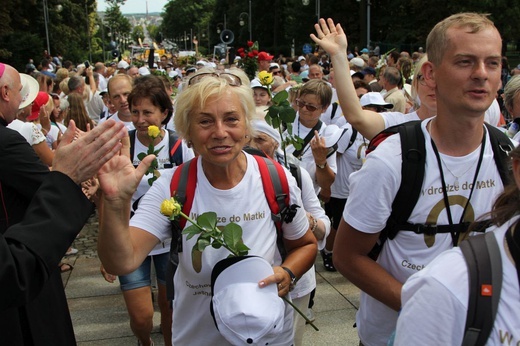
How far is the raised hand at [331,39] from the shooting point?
10.00 feet

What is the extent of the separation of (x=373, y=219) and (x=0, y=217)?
1656mm

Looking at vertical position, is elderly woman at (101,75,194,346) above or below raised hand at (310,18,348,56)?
below

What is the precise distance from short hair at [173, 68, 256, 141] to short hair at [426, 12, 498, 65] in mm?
916

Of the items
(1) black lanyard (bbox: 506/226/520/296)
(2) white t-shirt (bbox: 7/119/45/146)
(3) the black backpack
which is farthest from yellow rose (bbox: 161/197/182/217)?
(2) white t-shirt (bbox: 7/119/45/146)

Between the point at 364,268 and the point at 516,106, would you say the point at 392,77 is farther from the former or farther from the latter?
the point at 364,268

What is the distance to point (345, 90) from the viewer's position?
116 inches

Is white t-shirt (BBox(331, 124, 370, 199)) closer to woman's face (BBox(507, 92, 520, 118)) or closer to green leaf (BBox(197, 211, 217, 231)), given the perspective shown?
woman's face (BBox(507, 92, 520, 118))

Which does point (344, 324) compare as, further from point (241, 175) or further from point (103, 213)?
point (103, 213)

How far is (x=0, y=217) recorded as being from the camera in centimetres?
261

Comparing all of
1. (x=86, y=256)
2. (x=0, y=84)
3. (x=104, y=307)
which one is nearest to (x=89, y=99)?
(x=86, y=256)

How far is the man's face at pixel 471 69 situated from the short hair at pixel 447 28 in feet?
0.06

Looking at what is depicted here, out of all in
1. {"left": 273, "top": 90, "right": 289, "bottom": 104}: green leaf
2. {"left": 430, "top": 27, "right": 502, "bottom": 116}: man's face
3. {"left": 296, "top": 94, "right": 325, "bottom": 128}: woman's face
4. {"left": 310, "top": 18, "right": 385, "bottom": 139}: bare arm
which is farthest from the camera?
{"left": 296, "top": 94, "right": 325, "bottom": 128}: woman's face

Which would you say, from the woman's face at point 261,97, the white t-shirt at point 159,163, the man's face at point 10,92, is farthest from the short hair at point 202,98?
the woman's face at point 261,97

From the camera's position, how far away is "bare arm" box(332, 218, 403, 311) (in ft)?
7.41
